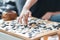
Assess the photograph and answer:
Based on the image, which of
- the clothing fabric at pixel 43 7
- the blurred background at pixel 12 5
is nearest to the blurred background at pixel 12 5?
the blurred background at pixel 12 5

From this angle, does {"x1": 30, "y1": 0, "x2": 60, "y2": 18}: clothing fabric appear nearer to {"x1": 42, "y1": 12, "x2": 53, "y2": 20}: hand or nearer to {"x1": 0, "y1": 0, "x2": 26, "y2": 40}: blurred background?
{"x1": 42, "y1": 12, "x2": 53, "y2": 20}: hand

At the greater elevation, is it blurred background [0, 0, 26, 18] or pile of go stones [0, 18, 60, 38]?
blurred background [0, 0, 26, 18]

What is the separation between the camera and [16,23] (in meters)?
1.34

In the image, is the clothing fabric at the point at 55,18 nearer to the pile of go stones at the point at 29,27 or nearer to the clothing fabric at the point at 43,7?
the clothing fabric at the point at 43,7

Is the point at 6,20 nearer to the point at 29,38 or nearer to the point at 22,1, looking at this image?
the point at 22,1

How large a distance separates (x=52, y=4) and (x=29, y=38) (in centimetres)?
68

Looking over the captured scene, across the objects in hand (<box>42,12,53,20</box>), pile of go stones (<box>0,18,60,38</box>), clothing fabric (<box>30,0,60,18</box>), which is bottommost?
pile of go stones (<box>0,18,60,38</box>)

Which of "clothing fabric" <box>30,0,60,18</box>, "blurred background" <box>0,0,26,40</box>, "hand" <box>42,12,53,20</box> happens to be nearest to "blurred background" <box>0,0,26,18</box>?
"blurred background" <box>0,0,26,40</box>

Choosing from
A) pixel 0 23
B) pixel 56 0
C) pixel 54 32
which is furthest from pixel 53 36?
pixel 56 0

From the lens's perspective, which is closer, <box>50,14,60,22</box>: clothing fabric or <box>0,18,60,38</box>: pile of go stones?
<box>0,18,60,38</box>: pile of go stones

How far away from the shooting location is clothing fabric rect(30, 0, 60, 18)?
5.19 feet

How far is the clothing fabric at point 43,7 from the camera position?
1.58m

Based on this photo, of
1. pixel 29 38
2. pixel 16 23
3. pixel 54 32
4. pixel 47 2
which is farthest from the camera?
pixel 47 2

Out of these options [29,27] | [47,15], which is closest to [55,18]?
[47,15]
